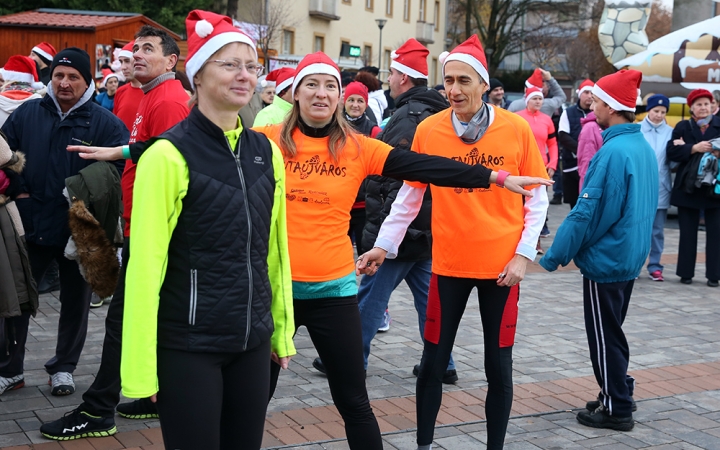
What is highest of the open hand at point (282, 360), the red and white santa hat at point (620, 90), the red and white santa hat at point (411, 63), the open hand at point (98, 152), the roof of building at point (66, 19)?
the roof of building at point (66, 19)

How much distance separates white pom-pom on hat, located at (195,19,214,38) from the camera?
308 centimetres

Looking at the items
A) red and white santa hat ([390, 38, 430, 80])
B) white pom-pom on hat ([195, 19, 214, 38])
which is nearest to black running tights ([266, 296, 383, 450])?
white pom-pom on hat ([195, 19, 214, 38])

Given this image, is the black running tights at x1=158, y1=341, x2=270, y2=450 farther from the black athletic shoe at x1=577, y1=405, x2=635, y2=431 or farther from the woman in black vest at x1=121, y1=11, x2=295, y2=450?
the black athletic shoe at x1=577, y1=405, x2=635, y2=431

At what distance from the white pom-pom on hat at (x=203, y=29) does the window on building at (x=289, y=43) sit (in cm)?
4251

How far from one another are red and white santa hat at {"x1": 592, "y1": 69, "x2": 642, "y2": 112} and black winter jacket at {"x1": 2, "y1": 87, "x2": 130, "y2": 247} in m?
3.13

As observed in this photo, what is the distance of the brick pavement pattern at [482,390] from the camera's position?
5012mm

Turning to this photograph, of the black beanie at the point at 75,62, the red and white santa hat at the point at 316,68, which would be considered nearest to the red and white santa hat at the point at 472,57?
the red and white santa hat at the point at 316,68

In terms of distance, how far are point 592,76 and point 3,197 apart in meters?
62.7

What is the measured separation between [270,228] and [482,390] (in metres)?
3.18

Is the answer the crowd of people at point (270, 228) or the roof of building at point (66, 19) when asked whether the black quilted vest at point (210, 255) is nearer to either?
the crowd of people at point (270, 228)

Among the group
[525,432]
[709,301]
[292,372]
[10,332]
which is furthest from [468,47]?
[709,301]

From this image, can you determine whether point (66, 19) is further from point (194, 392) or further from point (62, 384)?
point (194, 392)

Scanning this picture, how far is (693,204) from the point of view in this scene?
10.4 m

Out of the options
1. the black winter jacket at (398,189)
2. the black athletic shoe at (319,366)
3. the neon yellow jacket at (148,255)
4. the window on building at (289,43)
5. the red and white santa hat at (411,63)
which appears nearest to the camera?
the neon yellow jacket at (148,255)
